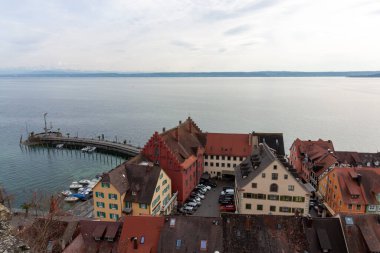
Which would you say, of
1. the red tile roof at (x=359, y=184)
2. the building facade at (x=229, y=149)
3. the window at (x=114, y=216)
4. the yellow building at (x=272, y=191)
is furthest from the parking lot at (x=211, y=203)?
the red tile roof at (x=359, y=184)

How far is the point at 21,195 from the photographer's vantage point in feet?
247

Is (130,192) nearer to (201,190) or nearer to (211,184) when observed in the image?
(201,190)

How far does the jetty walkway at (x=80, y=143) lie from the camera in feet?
385

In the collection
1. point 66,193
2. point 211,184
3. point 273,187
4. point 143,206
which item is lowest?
point 66,193

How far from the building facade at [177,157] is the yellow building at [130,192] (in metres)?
7.11

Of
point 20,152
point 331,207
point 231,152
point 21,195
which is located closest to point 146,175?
point 231,152

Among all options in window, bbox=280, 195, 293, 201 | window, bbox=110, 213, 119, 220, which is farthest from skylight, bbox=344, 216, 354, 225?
window, bbox=110, 213, 119, 220

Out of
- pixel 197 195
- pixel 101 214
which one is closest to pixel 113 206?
pixel 101 214

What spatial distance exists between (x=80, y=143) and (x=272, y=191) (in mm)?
99170

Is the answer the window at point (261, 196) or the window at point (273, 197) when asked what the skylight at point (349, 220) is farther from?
the window at point (261, 196)

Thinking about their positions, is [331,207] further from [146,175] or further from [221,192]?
[146,175]

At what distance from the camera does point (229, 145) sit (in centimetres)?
7781

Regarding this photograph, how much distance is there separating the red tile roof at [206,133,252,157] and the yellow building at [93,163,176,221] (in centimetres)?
2568

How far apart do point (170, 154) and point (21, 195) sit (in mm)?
42561
